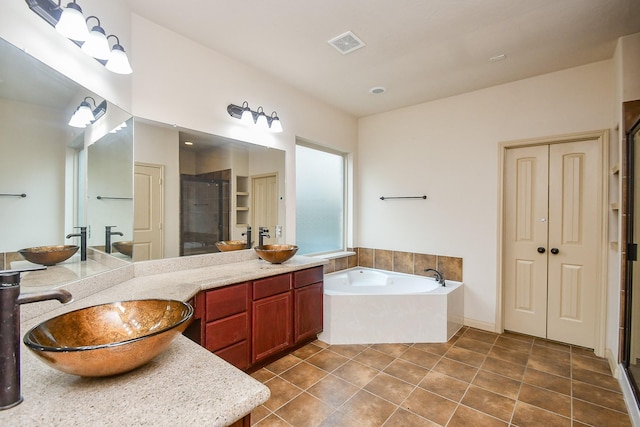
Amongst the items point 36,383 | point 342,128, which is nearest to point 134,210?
point 36,383

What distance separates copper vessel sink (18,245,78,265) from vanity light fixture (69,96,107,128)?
2.12 ft

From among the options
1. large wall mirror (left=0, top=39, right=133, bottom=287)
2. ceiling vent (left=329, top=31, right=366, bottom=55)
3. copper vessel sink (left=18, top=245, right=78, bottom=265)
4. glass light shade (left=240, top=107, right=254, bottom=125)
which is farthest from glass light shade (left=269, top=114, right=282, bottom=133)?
copper vessel sink (left=18, top=245, right=78, bottom=265)

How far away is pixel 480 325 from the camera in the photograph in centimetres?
336

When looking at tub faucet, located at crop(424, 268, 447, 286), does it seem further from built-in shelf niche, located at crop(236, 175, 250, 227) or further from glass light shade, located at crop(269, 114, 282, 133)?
glass light shade, located at crop(269, 114, 282, 133)

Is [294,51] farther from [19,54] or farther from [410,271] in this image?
[410,271]

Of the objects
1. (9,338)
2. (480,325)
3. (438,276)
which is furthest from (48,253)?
(480,325)

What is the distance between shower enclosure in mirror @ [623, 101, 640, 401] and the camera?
2.12 m

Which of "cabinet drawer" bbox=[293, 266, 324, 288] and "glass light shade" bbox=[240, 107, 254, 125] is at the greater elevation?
"glass light shade" bbox=[240, 107, 254, 125]

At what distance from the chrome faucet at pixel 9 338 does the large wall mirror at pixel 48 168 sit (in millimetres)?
726

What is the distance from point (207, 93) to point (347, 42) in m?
1.28

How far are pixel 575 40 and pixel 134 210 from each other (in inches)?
146

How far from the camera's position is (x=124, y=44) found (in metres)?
2.04

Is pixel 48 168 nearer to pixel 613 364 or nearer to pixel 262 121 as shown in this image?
pixel 262 121

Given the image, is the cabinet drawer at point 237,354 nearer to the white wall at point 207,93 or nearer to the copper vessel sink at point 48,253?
the copper vessel sink at point 48,253
